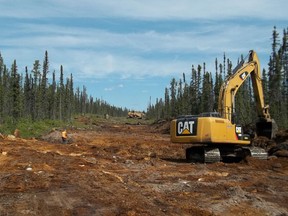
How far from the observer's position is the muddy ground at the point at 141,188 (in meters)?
8.86

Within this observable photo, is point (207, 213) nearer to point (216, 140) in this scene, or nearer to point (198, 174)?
point (198, 174)

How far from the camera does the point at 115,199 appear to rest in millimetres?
9656

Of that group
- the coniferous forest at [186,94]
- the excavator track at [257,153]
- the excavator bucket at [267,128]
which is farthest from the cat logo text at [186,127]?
the coniferous forest at [186,94]

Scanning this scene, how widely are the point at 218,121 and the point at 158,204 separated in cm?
884

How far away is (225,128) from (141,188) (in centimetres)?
725

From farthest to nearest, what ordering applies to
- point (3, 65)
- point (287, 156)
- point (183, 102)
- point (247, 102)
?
point (3, 65) → point (183, 102) → point (247, 102) → point (287, 156)

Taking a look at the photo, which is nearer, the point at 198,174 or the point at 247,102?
the point at 198,174

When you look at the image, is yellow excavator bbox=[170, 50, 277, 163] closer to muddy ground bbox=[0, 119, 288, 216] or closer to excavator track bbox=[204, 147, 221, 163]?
excavator track bbox=[204, 147, 221, 163]

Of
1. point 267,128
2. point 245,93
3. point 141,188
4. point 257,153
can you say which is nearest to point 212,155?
point 257,153

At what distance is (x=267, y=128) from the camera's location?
68.2 feet

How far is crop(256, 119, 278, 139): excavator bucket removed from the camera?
67.5ft

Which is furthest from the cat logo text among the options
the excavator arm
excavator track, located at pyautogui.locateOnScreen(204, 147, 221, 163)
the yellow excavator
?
the excavator arm

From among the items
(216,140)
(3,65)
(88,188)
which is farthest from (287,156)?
(3,65)

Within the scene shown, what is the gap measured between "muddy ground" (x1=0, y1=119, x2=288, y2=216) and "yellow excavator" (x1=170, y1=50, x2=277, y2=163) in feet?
3.44
